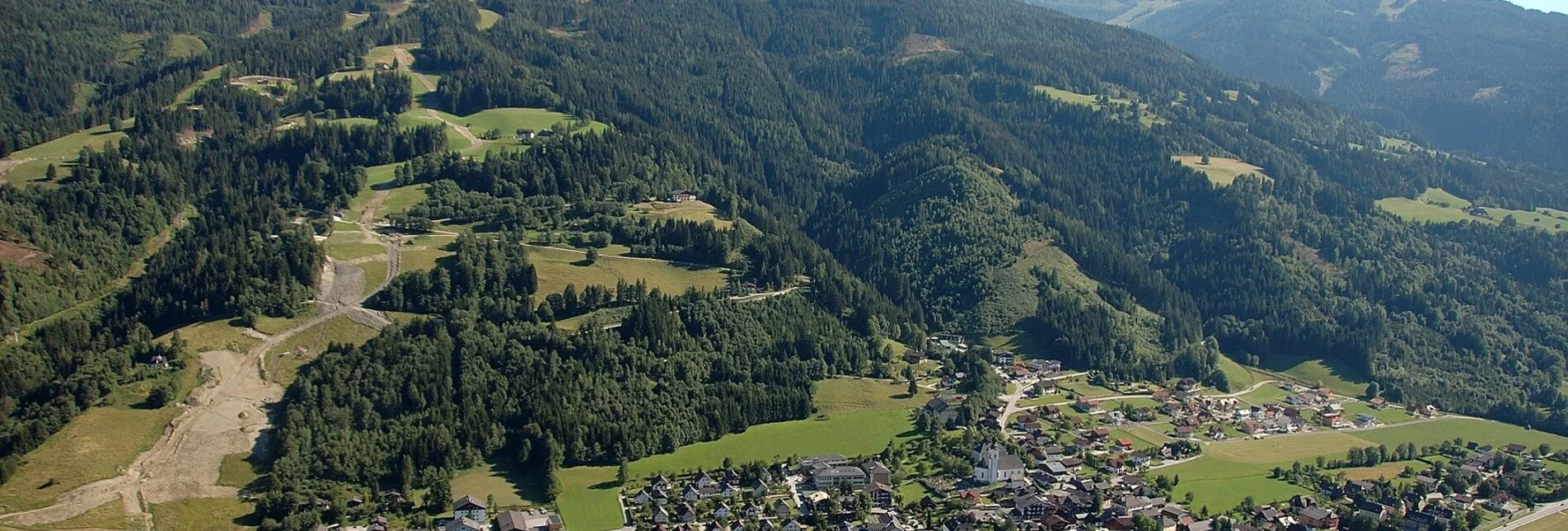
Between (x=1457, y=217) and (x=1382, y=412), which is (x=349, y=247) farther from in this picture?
(x=1457, y=217)

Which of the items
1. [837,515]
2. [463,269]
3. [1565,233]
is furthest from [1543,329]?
[463,269]

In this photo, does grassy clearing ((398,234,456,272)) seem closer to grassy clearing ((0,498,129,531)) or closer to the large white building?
grassy clearing ((0,498,129,531))

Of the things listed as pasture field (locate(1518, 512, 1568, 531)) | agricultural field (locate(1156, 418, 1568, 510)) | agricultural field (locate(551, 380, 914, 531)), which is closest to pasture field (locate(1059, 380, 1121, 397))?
agricultural field (locate(1156, 418, 1568, 510))

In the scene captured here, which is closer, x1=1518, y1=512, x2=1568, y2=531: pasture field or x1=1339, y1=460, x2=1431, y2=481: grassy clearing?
x1=1518, y1=512, x2=1568, y2=531: pasture field

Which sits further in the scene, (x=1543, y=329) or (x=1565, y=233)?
(x=1565, y=233)

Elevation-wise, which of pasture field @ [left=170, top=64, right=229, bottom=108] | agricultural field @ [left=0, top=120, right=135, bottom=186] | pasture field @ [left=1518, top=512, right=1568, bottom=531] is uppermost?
pasture field @ [left=1518, top=512, right=1568, bottom=531]

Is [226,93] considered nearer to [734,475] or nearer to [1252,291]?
[734,475]

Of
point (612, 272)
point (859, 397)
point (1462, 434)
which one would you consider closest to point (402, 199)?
point (612, 272)
